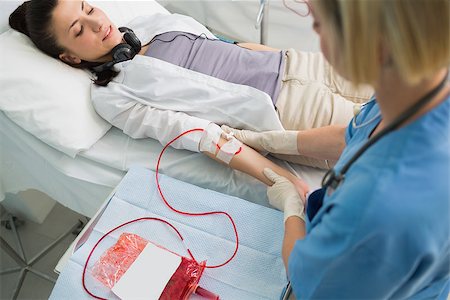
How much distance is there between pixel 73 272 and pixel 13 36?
0.99 metres

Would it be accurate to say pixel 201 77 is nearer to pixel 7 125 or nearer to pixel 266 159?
pixel 266 159

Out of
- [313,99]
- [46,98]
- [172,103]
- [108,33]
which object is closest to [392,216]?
[313,99]

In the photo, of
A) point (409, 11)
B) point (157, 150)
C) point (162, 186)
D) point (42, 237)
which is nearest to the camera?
point (409, 11)

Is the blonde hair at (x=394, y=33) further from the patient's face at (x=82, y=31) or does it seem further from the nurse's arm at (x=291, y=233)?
the patient's face at (x=82, y=31)

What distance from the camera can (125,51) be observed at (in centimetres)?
157

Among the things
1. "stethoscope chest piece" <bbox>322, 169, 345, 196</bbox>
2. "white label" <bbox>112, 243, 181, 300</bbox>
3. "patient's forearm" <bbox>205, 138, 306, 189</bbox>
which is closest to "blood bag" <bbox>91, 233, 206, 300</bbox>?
"white label" <bbox>112, 243, 181, 300</bbox>

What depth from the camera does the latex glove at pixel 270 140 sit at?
52.7 inches

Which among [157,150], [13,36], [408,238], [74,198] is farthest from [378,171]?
[13,36]

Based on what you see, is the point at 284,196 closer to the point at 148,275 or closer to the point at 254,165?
the point at 254,165

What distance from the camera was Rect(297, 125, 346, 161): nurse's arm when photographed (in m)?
1.26

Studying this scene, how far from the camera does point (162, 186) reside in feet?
4.16

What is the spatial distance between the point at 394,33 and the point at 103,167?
44.7 inches

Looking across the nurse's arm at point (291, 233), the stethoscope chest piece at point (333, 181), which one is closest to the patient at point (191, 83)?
the nurse's arm at point (291, 233)

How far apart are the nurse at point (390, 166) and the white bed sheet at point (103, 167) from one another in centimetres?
63
